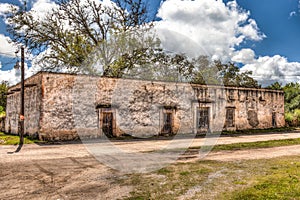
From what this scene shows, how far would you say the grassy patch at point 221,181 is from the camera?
4750 mm

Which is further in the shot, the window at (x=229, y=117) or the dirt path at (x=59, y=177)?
the window at (x=229, y=117)

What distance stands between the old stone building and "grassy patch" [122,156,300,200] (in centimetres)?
736

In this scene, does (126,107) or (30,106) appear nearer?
(30,106)

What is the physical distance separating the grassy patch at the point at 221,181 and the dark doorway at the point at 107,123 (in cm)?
732

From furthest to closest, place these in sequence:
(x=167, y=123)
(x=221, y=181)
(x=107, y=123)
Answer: (x=167, y=123) < (x=107, y=123) < (x=221, y=181)

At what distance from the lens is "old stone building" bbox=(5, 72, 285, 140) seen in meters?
12.9

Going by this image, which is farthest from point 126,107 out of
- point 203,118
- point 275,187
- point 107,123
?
point 275,187

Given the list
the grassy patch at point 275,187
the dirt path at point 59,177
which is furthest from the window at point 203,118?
the grassy patch at point 275,187

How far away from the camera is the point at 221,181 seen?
564 centimetres

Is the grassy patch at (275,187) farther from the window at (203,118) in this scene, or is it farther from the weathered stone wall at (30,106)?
the window at (203,118)

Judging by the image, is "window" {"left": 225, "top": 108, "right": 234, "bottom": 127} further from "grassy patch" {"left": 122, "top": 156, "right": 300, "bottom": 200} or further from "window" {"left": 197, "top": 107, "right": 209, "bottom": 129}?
"grassy patch" {"left": 122, "top": 156, "right": 300, "bottom": 200}

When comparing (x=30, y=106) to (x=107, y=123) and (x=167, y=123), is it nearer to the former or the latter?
(x=107, y=123)

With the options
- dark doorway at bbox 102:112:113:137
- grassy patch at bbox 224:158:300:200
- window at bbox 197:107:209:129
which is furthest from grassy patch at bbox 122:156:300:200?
window at bbox 197:107:209:129

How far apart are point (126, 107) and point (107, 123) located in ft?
4.40
